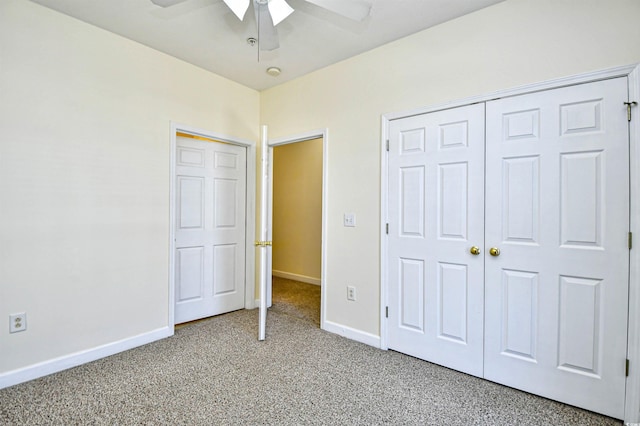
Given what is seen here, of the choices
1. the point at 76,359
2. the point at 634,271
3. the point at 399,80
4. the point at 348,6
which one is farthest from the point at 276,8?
the point at 76,359

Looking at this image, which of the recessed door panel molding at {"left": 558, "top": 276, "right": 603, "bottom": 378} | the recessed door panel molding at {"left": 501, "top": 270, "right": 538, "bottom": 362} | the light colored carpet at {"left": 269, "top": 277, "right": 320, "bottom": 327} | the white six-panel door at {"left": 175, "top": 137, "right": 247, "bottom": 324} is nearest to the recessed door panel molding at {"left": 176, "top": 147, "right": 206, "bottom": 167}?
the white six-panel door at {"left": 175, "top": 137, "right": 247, "bottom": 324}

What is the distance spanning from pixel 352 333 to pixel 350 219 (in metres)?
1.05

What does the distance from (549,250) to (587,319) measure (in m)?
0.43

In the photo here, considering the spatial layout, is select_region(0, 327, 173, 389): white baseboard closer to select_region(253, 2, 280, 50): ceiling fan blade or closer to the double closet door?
the double closet door

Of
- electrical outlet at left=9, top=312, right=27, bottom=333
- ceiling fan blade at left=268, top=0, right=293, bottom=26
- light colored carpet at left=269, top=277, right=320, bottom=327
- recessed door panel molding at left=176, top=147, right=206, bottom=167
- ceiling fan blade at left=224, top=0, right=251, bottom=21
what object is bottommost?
light colored carpet at left=269, top=277, right=320, bottom=327

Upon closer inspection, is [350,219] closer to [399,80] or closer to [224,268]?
[399,80]

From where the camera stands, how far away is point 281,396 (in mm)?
1946

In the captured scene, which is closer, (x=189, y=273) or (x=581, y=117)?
(x=581, y=117)

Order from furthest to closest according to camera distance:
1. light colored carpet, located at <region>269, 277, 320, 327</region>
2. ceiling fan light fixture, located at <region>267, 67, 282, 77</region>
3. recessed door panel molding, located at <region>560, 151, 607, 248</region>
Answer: light colored carpet, located at <region>269, 277, 320, 327</region>, ceiling fan light fixture, located at <region>267, 67, 282, 77</region>, recessed door panel molding, located at <region>560, 151, 607, 248</region>

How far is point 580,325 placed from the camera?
184 centimetres

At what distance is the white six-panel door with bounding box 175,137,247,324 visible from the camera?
3.17 metres

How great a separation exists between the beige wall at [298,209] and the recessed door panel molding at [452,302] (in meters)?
2.80

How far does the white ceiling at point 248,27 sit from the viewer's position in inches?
85.4

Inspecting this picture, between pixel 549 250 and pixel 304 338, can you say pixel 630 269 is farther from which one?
pixel 304 338
